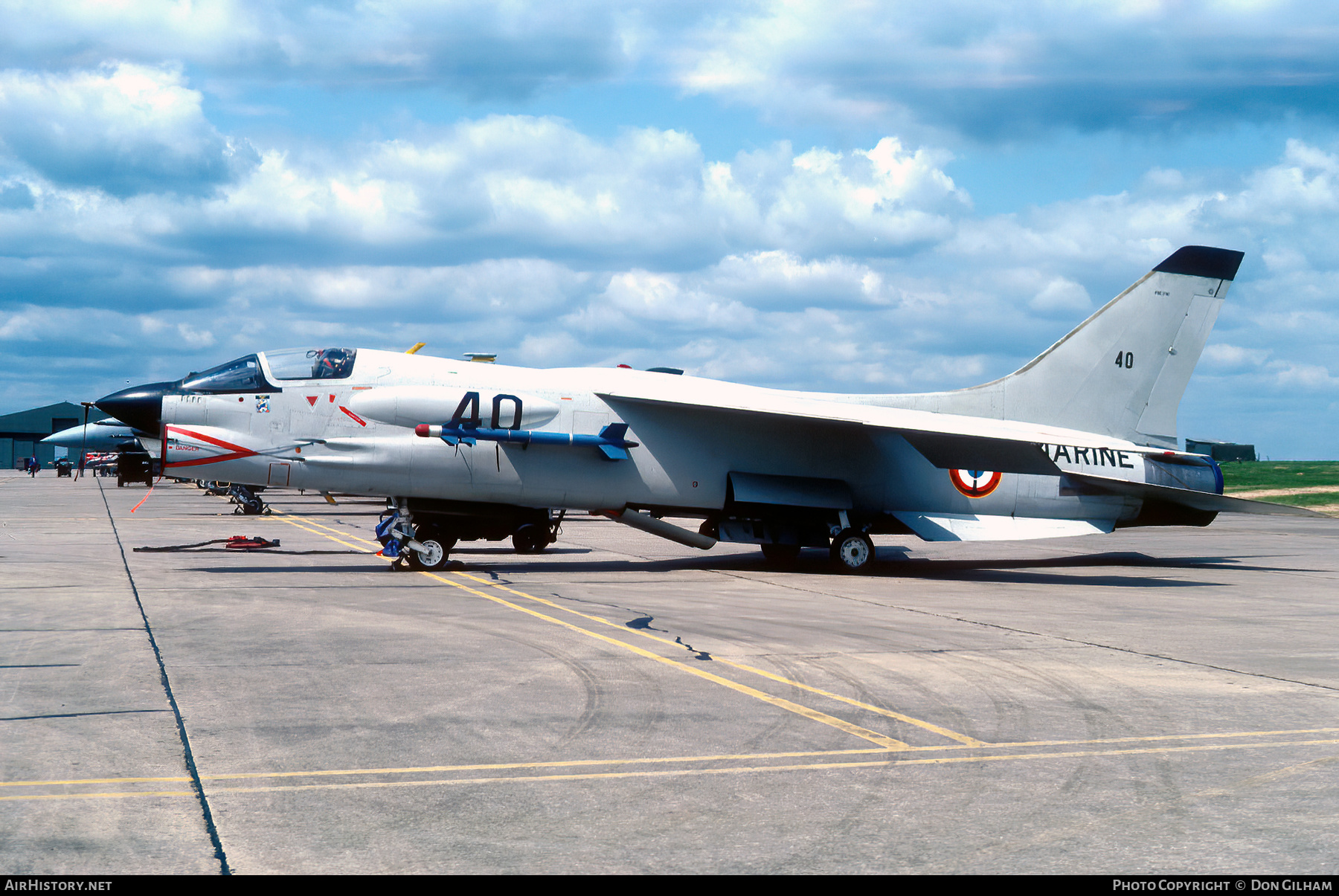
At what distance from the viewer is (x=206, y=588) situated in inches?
587

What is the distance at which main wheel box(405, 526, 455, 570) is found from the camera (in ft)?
58.9

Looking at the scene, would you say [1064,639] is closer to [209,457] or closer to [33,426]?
[209,457]

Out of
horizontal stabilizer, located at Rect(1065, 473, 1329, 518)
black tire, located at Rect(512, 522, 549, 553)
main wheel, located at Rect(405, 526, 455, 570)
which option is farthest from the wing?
main wheel, located at Rect(405, 526, 455, 570)

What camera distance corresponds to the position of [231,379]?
1712 cm

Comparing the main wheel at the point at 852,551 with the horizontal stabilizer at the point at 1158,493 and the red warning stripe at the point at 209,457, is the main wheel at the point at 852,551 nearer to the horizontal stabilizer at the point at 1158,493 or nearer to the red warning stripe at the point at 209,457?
the horizontal stabilizer at the point at 1158,493

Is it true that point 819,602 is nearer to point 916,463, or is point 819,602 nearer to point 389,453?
point 916,463

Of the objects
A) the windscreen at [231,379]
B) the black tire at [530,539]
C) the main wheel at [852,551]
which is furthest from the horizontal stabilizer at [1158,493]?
the windscreen at [231,379]

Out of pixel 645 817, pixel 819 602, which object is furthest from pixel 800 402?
pixel 645 817

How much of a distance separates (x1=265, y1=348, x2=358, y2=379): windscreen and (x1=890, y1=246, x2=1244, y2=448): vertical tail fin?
11.4m

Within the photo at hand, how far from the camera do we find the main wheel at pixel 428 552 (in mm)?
17938

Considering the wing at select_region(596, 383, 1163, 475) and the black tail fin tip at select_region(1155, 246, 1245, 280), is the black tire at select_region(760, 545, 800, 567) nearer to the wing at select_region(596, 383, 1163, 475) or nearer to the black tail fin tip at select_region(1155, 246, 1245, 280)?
the wing at select_region(596, 383, 1163, 475)

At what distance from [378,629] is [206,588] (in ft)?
16.1

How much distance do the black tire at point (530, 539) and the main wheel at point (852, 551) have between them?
→ 5.65 metres

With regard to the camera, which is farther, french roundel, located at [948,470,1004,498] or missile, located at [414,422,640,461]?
french roundel, located at [948,470,1004,498]
